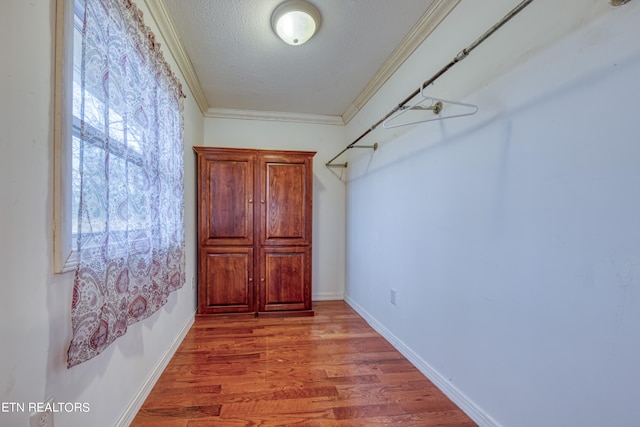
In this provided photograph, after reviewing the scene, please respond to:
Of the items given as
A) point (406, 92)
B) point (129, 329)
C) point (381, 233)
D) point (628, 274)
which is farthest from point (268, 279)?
point (628, 274)

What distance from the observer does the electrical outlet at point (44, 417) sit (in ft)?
2.64

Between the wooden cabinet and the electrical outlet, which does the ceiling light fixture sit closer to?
the wooden cabinet

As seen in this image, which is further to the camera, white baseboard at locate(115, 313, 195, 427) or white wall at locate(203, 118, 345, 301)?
white wall at locate(203, 118, 345, 301)

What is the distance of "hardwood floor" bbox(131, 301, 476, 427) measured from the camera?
1429 mm

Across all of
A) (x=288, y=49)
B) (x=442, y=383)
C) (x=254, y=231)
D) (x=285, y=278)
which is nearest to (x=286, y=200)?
(x=254, y=231)

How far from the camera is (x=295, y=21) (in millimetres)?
1719

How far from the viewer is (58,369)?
0.91 meters

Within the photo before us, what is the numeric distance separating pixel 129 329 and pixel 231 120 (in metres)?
2.61

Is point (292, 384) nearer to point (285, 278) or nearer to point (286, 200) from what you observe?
point (285, 278)

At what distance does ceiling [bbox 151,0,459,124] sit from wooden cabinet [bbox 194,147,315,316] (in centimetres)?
65

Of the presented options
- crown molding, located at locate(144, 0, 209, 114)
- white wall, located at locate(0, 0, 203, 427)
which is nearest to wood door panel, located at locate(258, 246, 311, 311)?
crown molding, located at locate(144, 0, 209, 114)

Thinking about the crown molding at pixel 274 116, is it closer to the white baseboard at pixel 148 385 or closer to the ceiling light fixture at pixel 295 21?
the ceiling light fixture at pixel 295 21

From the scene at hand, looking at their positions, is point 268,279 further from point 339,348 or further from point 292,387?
point 292,387

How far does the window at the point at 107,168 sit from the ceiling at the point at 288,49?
1.50 ft
